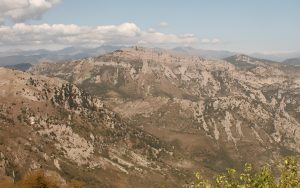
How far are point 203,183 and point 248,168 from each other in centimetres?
682

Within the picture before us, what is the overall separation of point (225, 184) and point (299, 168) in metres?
10.7

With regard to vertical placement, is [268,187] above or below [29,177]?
above

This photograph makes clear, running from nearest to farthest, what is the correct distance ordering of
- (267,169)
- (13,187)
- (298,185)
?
(298,185), (267,169), (13,187)

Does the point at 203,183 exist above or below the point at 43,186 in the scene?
above

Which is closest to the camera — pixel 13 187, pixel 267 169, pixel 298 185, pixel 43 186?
pixel 298 185

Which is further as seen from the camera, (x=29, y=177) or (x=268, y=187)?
(x=29, y=177)

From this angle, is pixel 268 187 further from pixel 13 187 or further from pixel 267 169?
pixel 13 187

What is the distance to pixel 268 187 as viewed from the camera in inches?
2202

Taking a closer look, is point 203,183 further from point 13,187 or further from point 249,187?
point 13,187

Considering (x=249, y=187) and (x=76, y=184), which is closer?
(x=249, y=187)

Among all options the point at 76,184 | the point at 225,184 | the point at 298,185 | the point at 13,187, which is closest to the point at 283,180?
the point at 298,185

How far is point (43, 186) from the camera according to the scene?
461 feet

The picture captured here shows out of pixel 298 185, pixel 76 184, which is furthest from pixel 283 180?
pixel 76 184

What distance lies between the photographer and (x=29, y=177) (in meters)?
144
